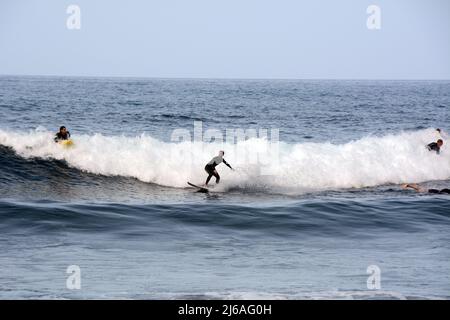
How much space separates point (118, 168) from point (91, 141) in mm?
2553

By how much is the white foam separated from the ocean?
75mm

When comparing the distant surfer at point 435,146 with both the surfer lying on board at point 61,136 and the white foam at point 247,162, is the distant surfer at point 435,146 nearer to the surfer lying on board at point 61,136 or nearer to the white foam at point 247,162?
the white foam at point 247,162

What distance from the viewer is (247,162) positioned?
25.6 meters

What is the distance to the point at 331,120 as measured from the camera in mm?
44000

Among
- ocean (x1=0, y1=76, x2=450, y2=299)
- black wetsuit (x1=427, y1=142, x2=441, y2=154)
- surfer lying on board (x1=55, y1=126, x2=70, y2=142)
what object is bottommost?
ocean (x1=0, y1=76, x2=450, y2=299)

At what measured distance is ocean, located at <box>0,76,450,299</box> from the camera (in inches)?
418

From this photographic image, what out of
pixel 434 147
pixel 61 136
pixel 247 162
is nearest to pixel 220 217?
pixel 247 162

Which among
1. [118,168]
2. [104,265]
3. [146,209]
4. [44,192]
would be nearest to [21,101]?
[118,168]

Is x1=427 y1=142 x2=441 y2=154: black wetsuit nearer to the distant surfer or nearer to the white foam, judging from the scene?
the distant surfer

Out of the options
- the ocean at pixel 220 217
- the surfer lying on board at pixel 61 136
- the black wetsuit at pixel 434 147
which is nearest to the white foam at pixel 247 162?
the ocean at pixel 220 217

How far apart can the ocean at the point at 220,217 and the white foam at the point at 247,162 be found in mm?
75

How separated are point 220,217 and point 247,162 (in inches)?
369

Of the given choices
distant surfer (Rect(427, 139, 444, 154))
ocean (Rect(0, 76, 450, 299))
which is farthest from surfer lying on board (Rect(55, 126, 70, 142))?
distant surfer (Rect(427, 139, 444, 154))

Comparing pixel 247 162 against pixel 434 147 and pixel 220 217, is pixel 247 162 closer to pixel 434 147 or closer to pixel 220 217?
pixel 434 147
